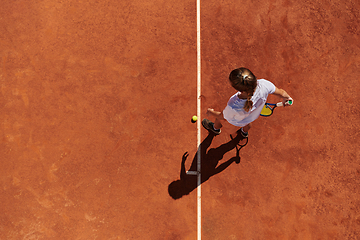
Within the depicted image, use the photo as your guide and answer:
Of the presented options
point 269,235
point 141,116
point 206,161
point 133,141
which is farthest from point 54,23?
point 269,235

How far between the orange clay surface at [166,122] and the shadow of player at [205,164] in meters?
0.03

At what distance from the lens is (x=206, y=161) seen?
470 cm

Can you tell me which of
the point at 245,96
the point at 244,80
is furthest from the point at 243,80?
the point at 245,96

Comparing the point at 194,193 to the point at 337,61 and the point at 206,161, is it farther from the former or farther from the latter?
the point at 337,61

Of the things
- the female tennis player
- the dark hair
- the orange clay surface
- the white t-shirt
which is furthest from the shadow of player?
the dark hair

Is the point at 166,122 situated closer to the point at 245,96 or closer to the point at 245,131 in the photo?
the point at 245,131

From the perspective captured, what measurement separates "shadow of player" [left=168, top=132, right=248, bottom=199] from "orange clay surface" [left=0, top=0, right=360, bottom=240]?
0.10 ft

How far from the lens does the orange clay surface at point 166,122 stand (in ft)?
14.8

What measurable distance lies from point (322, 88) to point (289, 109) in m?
0.92

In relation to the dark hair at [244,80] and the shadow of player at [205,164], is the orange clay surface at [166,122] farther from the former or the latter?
the dark hair at [244,80]

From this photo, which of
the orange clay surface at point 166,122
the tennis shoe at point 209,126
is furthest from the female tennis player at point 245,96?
the orange clay surface at point 166,122

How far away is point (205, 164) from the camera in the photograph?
4.69 meters

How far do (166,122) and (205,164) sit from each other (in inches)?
49.5

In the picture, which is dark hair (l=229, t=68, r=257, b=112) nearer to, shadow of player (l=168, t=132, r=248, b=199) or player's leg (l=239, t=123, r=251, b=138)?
player's leg (l=239, t=123, r=251, b=138)
